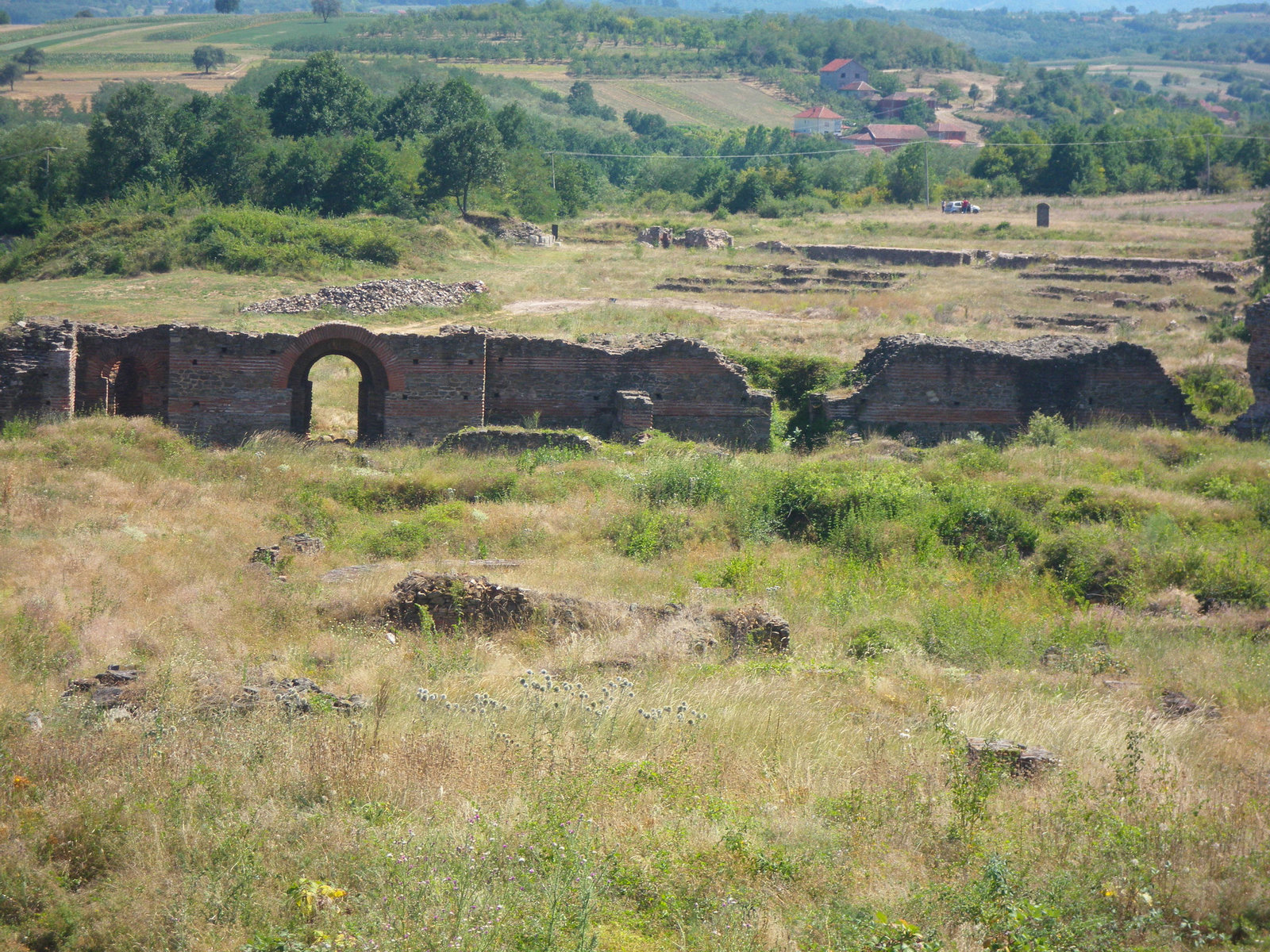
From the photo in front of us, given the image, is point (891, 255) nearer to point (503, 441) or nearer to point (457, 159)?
point (457, 159)

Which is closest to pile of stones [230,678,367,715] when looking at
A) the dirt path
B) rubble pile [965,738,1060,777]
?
rubble pile [965,738,1060,777]

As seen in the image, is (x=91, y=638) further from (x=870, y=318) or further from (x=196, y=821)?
(x=870, y=318)

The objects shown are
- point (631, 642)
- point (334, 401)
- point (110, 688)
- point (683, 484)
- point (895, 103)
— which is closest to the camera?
point (110, 688)

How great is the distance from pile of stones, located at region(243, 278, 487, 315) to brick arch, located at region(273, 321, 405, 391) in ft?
42.2

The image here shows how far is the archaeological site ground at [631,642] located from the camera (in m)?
5.24

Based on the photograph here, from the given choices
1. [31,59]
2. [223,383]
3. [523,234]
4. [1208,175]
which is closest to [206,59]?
[31,59]

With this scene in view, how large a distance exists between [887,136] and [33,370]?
115 m

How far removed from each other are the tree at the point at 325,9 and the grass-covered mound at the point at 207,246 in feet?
505

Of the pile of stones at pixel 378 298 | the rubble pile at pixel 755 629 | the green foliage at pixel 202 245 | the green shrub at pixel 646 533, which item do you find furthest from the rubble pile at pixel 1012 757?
the green foliage at pixel 202 245

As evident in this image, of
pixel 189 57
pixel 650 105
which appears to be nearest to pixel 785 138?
pixel 650 105

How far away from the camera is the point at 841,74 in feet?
510

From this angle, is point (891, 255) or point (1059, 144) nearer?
point (891, 255)

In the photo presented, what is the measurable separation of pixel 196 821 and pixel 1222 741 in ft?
21.6

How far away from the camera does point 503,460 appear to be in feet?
54.5
